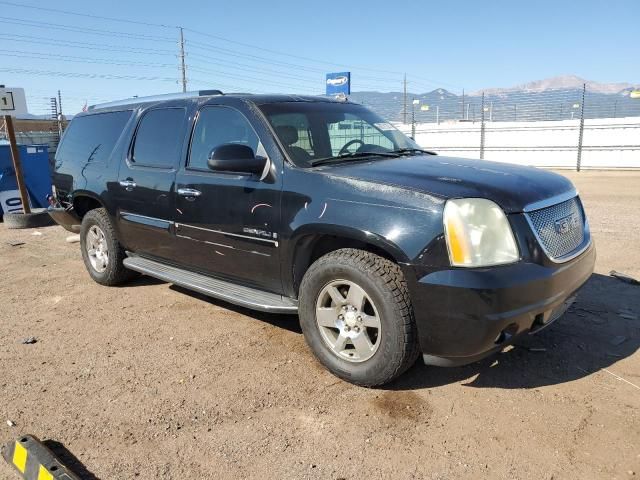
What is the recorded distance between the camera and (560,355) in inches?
147

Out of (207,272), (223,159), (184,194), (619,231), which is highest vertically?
(223,159)

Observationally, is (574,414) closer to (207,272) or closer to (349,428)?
(349,428)

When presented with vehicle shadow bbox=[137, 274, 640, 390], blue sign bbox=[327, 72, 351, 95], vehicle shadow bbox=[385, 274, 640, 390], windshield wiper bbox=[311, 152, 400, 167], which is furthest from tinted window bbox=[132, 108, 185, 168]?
blue sign bbox=[327, 72, 351, 95]

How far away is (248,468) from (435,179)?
192 cm

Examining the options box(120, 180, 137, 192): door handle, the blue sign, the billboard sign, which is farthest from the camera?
the blue sign

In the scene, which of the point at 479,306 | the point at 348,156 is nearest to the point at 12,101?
the point at 348,156

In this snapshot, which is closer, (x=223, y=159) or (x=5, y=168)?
(x=223, y=159)

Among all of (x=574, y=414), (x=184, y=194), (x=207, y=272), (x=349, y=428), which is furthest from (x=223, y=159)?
(x=574, y=414)

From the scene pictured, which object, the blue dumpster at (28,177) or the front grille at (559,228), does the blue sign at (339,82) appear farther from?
the front grille at (559,228)

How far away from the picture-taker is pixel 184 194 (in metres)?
4.33

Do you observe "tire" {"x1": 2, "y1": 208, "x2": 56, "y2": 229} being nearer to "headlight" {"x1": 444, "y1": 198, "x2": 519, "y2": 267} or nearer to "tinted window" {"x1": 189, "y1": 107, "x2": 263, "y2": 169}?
"tinted window" {"x1": 189, "y1": 107, "x2": 263, "y2": 169}

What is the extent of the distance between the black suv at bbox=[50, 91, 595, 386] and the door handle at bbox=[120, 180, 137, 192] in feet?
0.11

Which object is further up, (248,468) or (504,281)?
(504,281)

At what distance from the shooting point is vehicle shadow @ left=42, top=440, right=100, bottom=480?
8.53ft
